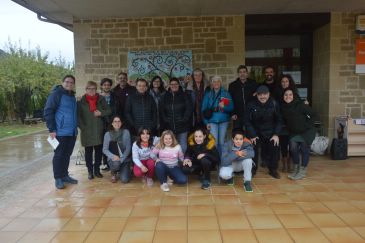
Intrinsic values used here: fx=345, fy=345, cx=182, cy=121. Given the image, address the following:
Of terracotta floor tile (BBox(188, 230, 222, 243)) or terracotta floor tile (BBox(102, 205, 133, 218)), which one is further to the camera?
terracotta floor tile (BBox(102, 205, 133, 218))

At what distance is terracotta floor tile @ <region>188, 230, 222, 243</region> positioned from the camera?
2916 mm

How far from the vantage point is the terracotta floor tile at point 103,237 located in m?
2.97

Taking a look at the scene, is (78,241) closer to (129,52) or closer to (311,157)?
(129,52)

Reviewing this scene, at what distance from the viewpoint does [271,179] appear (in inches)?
187

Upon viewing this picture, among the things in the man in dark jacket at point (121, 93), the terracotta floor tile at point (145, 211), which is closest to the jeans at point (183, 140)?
the man in dark jacket at point (121, 93)

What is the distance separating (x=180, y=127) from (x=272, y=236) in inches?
89.0

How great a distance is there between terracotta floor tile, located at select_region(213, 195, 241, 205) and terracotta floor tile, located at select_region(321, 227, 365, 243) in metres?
1.01

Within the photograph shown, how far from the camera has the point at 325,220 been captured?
3.28 meters

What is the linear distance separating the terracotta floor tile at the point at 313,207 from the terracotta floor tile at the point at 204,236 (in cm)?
→ 110

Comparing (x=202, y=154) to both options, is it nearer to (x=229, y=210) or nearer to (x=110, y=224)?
(x=229, y=210)

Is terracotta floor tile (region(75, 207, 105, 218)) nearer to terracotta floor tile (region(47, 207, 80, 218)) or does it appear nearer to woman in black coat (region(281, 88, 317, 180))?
terracotta floor tile (region(47, 207, 80, 218))

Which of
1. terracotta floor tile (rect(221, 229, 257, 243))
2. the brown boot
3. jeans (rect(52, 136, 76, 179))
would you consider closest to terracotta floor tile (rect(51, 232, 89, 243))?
terracotta floor tile (rect(221, 229, 257, 243))

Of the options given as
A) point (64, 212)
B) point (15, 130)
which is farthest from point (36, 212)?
point (15, 130)

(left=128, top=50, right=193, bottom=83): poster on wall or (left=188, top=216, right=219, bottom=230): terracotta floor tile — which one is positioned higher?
(left=128, top=50, right=193, bottom=83): poster on wall
